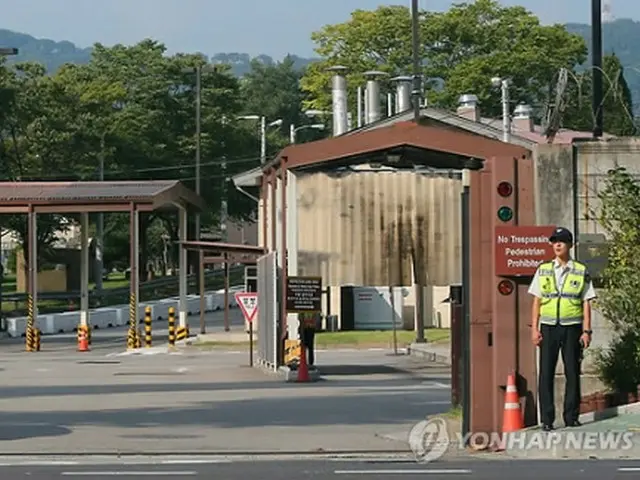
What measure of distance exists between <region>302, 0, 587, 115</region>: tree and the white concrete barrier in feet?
59.6

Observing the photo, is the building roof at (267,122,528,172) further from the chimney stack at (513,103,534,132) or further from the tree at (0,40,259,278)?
the tree at (0,40,259,278)

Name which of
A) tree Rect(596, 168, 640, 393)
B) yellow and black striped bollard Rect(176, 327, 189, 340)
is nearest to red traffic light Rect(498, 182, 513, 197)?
tree Rect(596, 168, 640, 393)

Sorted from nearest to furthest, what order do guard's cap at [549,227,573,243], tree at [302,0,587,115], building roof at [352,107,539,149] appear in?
1. guard's cap at [549,227,573,243]
2. building roof at [352,107,539,149]
3. tree at [302,0,587,115]

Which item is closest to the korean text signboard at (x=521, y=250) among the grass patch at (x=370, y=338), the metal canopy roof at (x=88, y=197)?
the grass patch at (x=370, y=338)

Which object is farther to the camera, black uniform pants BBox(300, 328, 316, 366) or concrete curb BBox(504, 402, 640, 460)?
black uniform pants BBox(300, 328, 316, 366)

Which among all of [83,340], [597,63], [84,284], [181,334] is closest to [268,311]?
[597,63]

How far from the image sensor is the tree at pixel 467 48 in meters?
84.7

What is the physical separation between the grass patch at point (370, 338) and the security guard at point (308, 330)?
42.2 ft

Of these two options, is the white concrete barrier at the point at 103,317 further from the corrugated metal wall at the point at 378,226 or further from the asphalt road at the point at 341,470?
the asphalt road at the point at 341,470

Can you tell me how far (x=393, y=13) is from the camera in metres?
88.8

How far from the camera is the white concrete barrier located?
197 feet

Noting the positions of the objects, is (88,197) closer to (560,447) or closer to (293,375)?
(293,375)

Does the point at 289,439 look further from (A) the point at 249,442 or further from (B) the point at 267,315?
(B) the point at 267,315

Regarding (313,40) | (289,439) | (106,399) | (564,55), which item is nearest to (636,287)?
(289,439)
